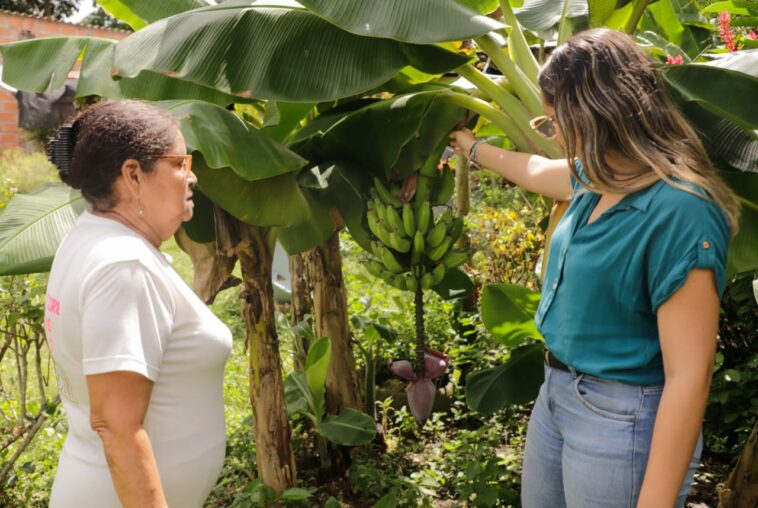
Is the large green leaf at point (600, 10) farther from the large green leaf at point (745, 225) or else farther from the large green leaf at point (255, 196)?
the large green leaf at point (255, 196)

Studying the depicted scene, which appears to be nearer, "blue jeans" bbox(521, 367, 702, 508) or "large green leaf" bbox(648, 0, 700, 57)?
"blue jeans" bbox(521, 367, 702, 508)

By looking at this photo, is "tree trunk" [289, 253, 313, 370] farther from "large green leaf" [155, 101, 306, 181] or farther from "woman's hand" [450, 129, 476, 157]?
"large green leaf" [155, 101, 306, 181]

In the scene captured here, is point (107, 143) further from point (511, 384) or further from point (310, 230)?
point (511, 384)

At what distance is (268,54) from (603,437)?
132 cm

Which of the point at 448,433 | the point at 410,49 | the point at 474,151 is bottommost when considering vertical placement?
the point at 448,433

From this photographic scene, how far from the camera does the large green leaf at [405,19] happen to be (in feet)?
6.07

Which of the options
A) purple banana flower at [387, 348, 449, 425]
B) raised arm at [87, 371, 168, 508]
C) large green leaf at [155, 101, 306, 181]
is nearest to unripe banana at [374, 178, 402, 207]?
large green leaf at [155, 101, 306, 181]

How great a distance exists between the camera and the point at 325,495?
327 cm

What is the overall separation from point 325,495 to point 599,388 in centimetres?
204

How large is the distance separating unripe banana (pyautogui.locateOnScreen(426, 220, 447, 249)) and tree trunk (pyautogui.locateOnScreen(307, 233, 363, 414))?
88cm

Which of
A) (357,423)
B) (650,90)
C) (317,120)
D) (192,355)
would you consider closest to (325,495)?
(357,423)

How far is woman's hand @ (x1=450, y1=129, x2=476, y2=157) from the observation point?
2.26 meters

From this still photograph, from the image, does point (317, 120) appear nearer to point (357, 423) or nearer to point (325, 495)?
point (357, 423)

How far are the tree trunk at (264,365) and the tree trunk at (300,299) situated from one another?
829 millimetres
